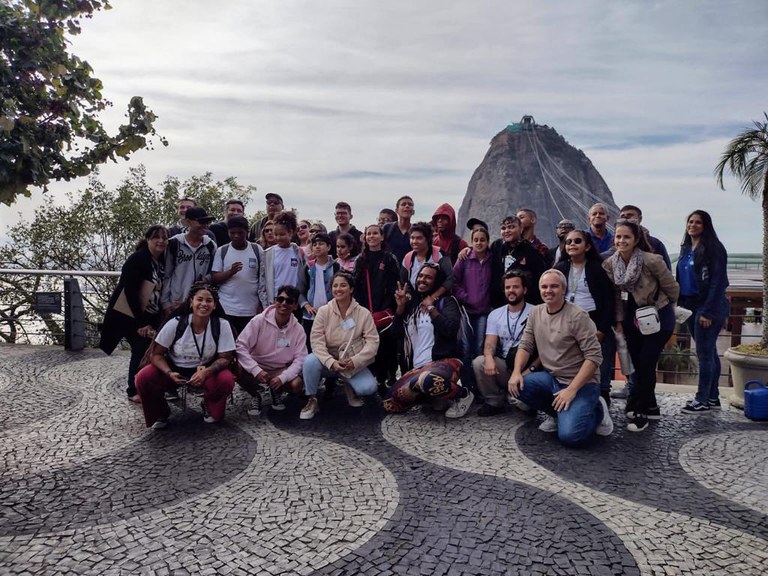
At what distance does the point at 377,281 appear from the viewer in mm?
5387

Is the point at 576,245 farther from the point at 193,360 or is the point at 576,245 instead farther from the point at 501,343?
the point at 193,360

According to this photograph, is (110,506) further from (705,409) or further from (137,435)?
(705,409)

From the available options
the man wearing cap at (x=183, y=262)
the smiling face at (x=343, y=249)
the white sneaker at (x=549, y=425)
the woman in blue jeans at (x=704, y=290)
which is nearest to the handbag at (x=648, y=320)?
the woman in blue jeans at (x=704, y=290)

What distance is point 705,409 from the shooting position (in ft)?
17.1

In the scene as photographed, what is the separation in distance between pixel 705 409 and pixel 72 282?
8579 millimetres

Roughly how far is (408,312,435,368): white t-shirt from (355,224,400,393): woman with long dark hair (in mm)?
263

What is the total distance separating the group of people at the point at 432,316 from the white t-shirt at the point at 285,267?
1 centimetres

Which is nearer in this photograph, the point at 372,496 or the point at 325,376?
the point at 372,496

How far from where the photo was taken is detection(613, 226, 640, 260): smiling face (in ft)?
15.3

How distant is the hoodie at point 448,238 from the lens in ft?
18.9

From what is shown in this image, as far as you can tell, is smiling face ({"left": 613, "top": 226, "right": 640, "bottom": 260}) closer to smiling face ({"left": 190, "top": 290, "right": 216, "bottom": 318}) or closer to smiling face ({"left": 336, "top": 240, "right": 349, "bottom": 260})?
smiling face ({"left": 336, "top": 240, "right": 349, "bottom": 260})

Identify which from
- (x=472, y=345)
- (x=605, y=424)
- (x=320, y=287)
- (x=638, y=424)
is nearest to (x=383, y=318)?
(x=320, y=287)

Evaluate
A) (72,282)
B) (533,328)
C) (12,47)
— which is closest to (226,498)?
(533,328)

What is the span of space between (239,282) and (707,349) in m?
4.68
